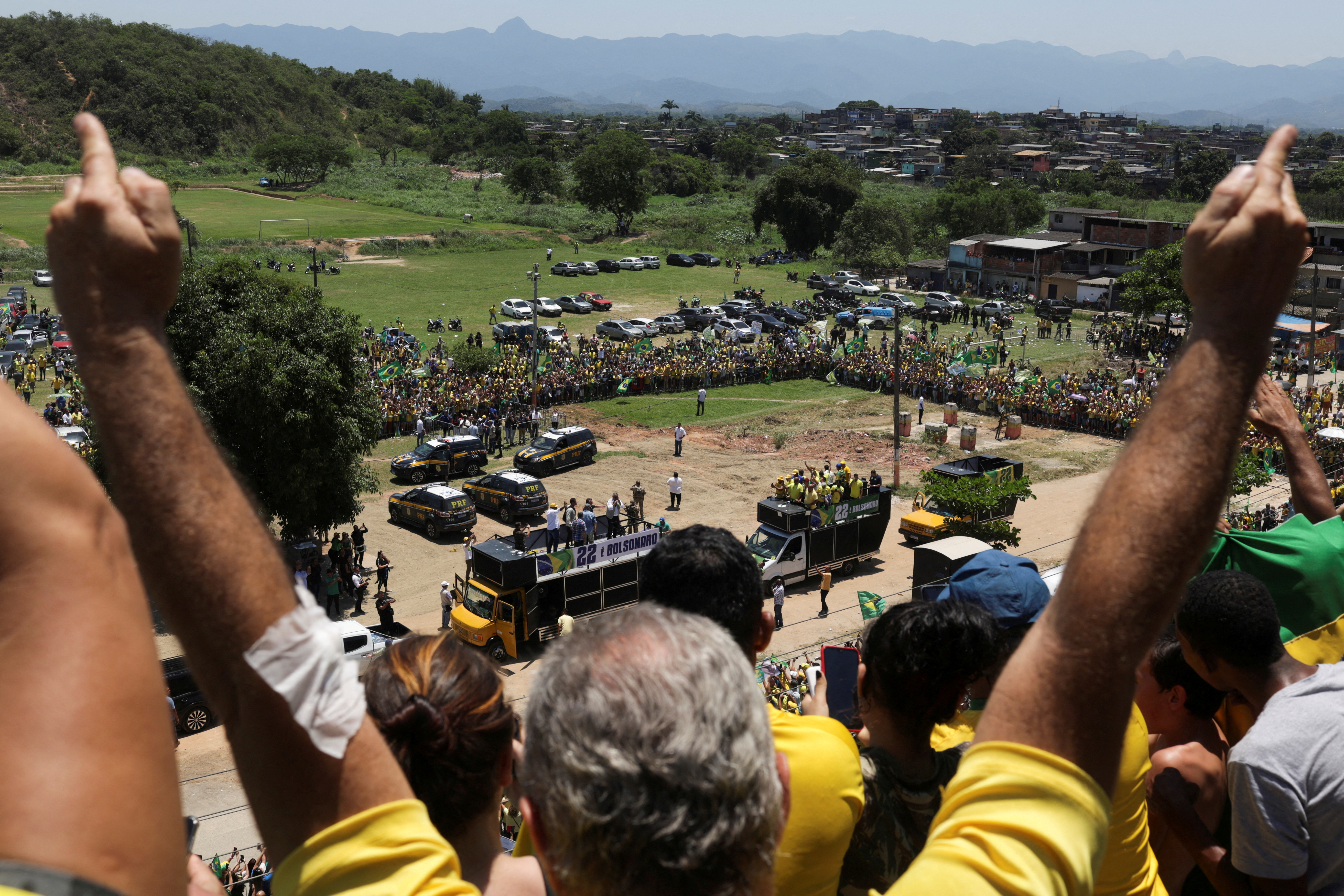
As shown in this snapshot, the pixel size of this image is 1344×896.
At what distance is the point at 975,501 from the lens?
2342cm

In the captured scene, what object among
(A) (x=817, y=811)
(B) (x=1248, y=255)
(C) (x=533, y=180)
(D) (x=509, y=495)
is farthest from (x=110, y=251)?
(C) (x=533, y=180)

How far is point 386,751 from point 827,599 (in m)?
21.1

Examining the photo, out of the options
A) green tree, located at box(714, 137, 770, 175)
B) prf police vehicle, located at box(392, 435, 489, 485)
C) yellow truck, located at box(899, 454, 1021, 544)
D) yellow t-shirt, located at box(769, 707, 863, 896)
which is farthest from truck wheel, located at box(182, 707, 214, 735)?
green tree, located at box(714, 137, 770, 175)

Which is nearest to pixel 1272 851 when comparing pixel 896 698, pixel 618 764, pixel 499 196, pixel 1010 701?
pixel 896 698

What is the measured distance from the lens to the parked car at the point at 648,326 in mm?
50031

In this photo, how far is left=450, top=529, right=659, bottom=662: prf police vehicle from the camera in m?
18.3

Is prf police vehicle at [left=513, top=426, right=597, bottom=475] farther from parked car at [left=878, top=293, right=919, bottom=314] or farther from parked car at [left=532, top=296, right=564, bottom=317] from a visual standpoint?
parked car at [left=878, top=293, right=919, bottom=314]

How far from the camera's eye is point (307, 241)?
7481 centimetres

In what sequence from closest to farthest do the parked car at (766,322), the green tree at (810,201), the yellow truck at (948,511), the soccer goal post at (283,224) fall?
the yellow truck at (948,511) < the parked car at (766,322) < the soccer goal post at (283,224) < the green tree at (810,201)

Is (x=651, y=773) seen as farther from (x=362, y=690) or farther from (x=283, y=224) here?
(x=283, y=224)

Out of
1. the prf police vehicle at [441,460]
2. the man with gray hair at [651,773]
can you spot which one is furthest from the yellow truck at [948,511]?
the man with gray hair at [651,773]

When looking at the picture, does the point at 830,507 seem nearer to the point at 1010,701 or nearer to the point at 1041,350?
the point at 1010,701

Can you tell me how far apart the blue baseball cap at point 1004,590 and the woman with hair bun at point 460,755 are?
2.00 metres

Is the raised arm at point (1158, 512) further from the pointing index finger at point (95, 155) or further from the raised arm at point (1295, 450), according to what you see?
the raised arm at point (1295, 450)
